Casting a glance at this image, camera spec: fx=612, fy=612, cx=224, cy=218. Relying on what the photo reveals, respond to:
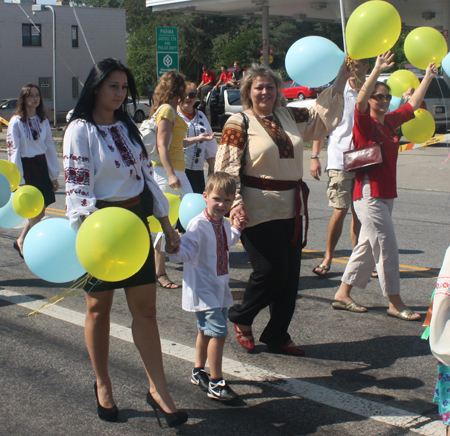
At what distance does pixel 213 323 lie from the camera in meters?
3.57

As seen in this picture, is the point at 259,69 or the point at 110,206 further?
the point at 259,69

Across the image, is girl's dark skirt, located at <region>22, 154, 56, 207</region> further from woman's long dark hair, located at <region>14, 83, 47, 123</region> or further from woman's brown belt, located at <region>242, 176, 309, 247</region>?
woman's brown belt, located at <region>242, 176, 309, 247</region>

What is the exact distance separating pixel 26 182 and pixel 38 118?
76 cm

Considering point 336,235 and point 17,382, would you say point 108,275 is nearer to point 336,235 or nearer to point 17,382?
point 17,382

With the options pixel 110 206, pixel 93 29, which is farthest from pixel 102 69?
pixel 93 29

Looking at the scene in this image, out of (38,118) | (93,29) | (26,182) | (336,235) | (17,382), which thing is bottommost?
(17,382)

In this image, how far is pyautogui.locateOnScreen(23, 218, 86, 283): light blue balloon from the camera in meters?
3.28

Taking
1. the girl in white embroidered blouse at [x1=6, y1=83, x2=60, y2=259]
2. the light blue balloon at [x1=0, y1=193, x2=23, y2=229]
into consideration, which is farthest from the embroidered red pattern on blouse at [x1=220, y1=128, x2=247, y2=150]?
the girl in white embroidered blouse at [x1=6, y1=83, x2=60, y2=259]

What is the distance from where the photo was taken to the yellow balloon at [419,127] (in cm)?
563

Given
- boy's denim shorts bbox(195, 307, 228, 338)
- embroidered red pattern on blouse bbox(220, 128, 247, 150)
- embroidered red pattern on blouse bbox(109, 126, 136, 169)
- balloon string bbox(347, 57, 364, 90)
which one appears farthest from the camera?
balloon string bbox(347, 57, 364, 90)

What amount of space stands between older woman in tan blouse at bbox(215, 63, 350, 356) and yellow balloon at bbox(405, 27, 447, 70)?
1.44 meters

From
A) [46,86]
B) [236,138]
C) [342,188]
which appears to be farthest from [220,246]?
[46,86]

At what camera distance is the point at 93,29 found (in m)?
45.5

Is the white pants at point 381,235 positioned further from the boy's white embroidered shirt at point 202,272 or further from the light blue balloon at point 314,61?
the boy's white embroidered shirt at point 202,272
